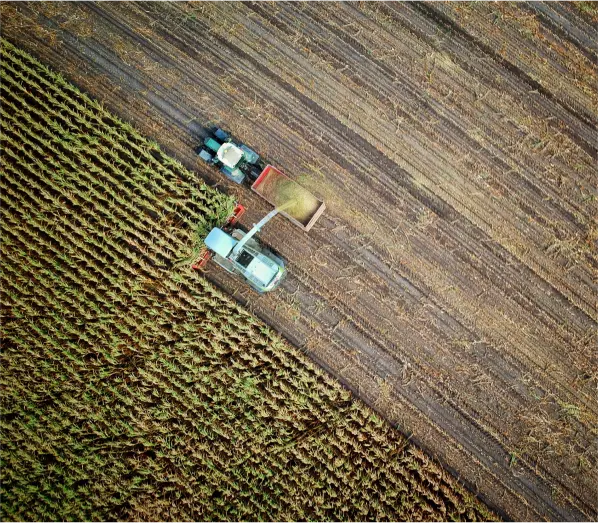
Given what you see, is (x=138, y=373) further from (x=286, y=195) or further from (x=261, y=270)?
(x=286, y=195)

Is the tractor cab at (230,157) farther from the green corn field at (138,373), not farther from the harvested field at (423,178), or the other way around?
the green corn field at (138,373)

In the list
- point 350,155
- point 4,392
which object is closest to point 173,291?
point 4,392

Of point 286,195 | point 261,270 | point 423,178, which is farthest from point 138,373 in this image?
point 423,178

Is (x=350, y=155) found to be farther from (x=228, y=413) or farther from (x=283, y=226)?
(x=228, y=413)

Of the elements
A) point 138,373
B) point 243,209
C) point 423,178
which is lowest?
point 138,373

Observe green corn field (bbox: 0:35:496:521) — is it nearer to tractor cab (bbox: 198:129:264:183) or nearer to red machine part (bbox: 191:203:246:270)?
red machine part (bbox: 191:203:246:270)

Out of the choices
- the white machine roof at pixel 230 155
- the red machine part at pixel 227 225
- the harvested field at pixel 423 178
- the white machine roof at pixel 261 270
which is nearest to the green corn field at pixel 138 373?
the red machine part at pixel 227 225

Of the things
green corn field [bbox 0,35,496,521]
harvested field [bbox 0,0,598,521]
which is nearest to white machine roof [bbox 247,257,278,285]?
harvested field [bbox 0,0,598,521]
